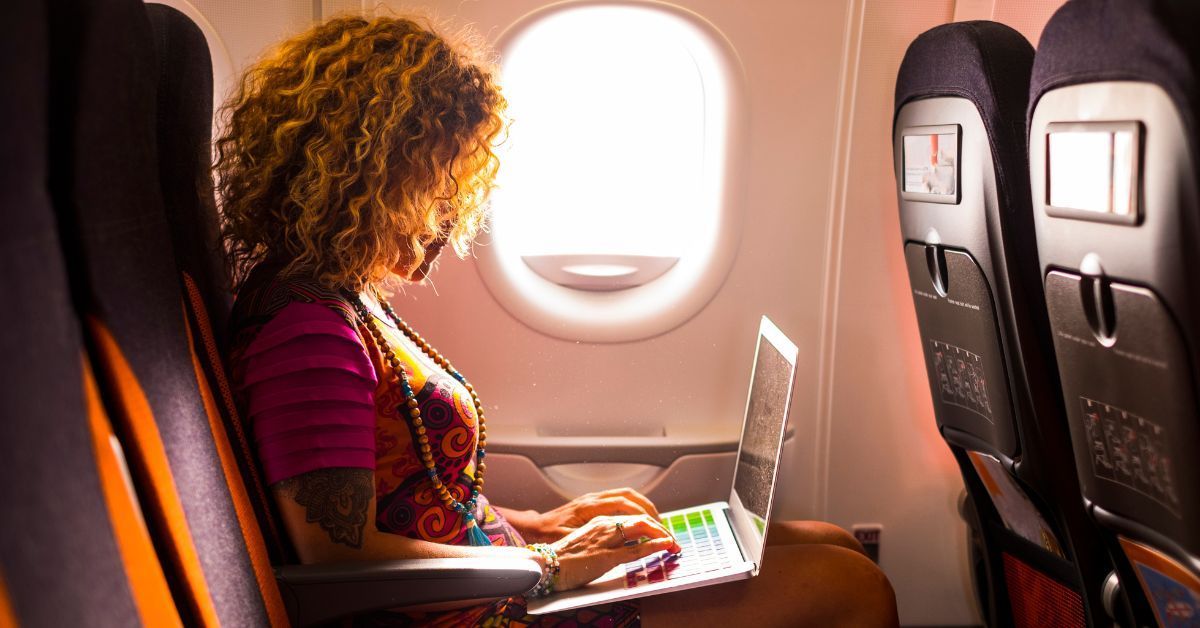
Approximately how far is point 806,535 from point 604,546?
551 millimetres

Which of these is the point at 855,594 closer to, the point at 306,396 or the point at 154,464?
the point at 306,396

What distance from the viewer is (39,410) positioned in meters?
0.87

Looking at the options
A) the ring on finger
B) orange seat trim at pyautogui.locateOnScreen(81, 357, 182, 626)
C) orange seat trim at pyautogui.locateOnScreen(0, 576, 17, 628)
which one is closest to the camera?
orange seat trim at pyautogui.locateOnScreen(0, 576, 17, 628)

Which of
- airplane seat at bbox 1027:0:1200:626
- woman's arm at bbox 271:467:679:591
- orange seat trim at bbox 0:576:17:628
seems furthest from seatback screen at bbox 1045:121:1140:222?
orange seat trim at bbox 0:576:17:628

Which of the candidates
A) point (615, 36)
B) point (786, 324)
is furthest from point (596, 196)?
point (786, 324)

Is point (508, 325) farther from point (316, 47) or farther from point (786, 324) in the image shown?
point (316, 47)

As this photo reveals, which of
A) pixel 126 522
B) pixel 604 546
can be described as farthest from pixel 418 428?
pixel 126 522

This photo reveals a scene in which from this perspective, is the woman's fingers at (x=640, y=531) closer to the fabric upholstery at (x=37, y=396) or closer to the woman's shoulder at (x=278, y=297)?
the woman's shoulder at (x=278, y=297)

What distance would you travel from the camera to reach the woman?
5.05 feet

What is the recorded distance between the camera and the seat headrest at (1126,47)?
3.77 ft

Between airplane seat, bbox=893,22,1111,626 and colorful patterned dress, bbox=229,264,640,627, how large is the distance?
744mm

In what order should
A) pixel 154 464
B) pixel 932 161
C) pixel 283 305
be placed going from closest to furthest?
pixel 154 464 → pixel 283 305 → pixel 932 161

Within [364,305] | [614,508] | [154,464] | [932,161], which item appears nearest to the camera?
[154,464]

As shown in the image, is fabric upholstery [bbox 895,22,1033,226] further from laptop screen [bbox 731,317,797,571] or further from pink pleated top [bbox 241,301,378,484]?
pink pleated top [bbox 241,301,378,484]
